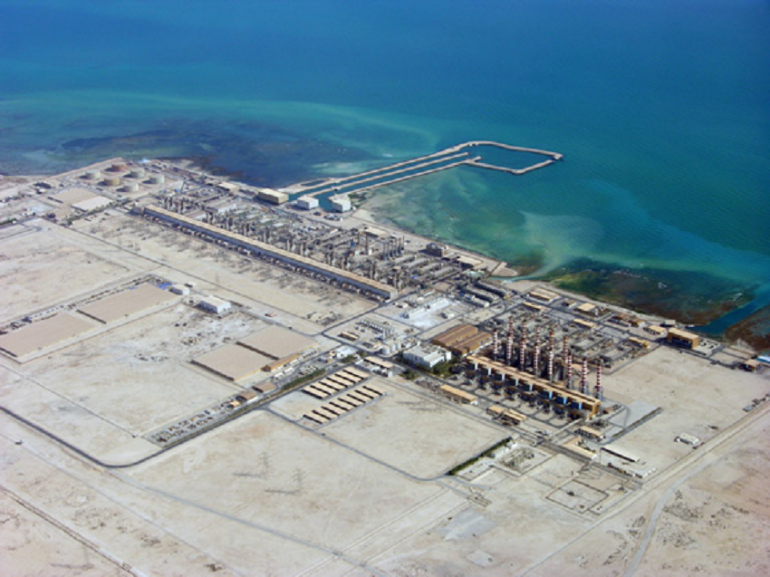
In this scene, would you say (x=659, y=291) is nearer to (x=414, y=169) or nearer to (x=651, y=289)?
(x=651, y=289)

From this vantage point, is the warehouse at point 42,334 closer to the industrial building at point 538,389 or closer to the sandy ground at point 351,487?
the sandy ground at point 351,487

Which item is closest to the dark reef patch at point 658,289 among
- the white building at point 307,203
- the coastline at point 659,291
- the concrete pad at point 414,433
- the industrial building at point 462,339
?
the coastline at point 659,291

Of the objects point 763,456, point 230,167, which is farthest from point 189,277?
point 763,456

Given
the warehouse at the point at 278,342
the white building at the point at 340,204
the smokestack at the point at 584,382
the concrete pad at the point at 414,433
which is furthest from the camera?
the white building at the point at 340,204

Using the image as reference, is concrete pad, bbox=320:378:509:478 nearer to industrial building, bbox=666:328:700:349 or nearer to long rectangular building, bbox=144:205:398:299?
long rectangular building, bbox=144:205:398:299

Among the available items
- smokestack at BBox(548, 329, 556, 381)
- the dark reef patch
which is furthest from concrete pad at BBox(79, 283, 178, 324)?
the dark reef patch

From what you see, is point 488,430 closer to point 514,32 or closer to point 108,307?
point 108,307

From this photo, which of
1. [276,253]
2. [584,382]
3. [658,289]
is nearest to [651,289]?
[658,289]
